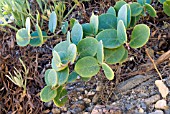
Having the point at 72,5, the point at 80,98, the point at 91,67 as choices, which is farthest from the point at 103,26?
the point at 72,5

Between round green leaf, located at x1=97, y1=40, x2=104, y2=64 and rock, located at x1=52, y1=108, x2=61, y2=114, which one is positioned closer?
round green leaf, located at x1=97, y1=40, x2=104, y2=64

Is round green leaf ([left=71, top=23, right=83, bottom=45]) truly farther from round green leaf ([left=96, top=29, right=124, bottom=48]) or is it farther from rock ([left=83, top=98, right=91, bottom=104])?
rock ([left=83, top=98, right=91, bottom=104])

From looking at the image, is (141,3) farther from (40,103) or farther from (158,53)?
(40,103)

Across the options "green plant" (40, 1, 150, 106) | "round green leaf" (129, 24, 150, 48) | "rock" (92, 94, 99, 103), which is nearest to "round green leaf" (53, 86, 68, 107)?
"green plant" (40, 1, 150, 106)

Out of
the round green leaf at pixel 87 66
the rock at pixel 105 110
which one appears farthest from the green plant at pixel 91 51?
the rock at pixel 105 110

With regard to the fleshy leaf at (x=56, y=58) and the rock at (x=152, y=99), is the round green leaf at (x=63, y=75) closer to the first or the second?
the fleshy leaf at (x=56, y=58)

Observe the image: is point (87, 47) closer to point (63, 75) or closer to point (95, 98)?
point (63, 75)
